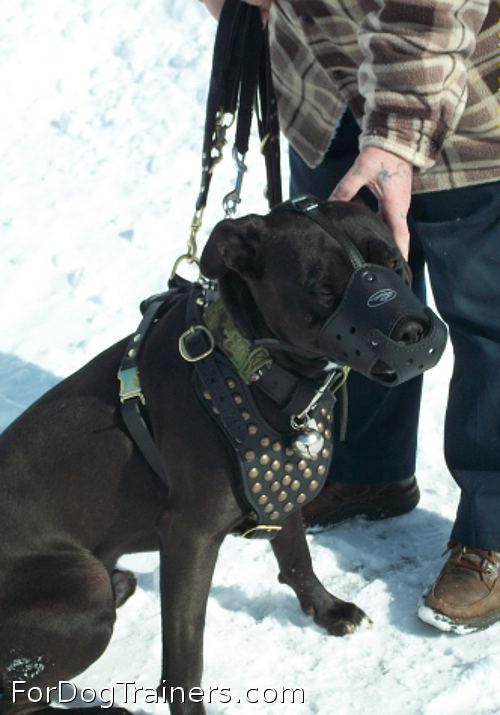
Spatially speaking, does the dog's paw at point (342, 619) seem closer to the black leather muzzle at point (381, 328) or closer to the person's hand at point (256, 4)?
the black leather muzzle at point (381, 328)

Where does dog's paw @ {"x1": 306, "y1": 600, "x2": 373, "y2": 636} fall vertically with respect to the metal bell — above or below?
below

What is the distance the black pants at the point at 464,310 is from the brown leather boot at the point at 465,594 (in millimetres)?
47

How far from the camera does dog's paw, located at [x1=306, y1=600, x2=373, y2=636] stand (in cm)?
307

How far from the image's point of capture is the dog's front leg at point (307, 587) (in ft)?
10.0

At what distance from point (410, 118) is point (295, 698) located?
155 centimetres

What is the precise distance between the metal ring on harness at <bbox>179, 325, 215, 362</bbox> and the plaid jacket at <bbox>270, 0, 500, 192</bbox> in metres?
0.59

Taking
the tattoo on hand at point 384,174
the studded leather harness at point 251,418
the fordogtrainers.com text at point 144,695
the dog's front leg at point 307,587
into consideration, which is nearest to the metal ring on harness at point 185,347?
the studded leather harness at point 251,418

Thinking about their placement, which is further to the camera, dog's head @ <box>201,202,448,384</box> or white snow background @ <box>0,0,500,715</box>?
white snow background @ <box>0,0,500,715</box>

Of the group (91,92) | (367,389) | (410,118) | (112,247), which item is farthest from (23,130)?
(410,118)

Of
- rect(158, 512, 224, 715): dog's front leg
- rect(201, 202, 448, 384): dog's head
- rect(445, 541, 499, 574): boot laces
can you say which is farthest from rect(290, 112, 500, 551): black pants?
rect(158, 512, 224, 715): dog's front leg

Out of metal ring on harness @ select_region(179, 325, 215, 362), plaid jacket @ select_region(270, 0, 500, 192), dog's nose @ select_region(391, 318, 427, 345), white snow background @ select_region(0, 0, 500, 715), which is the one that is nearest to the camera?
dog's nose @ select_region(391, 318, 427, 345)

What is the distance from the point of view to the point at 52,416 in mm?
2762

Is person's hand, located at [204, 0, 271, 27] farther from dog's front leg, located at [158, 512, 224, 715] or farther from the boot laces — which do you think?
the boot laces

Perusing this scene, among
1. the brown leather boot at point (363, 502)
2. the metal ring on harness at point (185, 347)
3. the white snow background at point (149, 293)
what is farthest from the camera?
the brown leather boot at point (363, 502)
